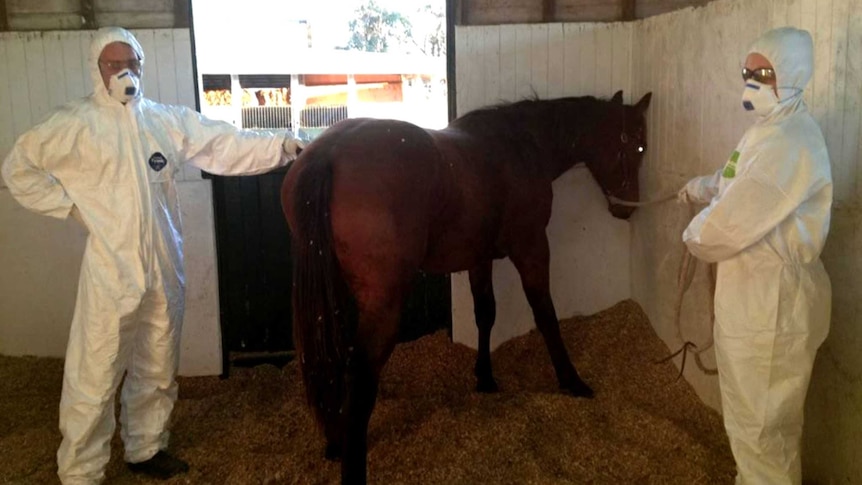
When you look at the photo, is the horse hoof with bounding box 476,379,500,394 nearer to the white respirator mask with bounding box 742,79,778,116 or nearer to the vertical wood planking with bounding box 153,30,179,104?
the white respirator mask with bounding box 742,79,778,116

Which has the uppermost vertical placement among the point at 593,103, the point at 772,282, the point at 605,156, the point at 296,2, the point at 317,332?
the point at 296,2

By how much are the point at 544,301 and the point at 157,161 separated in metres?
1.93

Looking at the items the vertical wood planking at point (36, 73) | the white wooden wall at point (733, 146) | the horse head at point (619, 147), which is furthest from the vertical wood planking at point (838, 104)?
the vertical wood planking at point (36, 73)

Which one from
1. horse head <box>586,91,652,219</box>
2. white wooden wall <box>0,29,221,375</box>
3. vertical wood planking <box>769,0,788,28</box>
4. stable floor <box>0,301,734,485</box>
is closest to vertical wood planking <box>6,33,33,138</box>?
white wooden wall <box>0,29,221,375</box>

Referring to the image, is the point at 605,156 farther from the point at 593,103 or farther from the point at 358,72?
the point at 358,72

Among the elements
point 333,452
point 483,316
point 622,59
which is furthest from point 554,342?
point 622,59

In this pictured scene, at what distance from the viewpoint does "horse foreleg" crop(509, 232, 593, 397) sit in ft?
11.0

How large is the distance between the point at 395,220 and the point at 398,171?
196mm

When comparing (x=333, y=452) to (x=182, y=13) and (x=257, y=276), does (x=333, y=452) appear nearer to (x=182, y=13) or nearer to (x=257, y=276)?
(x=257, y=276)

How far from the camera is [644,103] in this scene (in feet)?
11.8

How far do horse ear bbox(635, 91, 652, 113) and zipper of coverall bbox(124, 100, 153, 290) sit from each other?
2495 mm

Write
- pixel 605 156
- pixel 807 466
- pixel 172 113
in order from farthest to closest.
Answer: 1. pixel 605 156
2. pixel 172 113
3. pixel 807 466

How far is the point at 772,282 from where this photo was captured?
2.04 meters

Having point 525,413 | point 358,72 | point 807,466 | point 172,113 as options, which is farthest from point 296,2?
point 807,466
